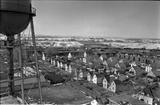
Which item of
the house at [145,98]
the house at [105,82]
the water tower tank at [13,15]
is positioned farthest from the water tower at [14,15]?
the house at [105,82]

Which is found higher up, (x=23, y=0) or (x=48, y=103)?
(x=23, y=0)

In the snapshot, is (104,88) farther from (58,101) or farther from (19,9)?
(19,9)

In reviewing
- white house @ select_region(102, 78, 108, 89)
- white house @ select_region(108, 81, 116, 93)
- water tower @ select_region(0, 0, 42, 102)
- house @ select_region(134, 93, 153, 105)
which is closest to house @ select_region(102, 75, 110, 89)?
white house @ select_region(102, 78, 108, 89)

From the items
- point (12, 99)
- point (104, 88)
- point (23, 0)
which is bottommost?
point (104, 88)

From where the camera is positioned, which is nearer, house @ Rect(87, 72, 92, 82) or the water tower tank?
the water tower tank

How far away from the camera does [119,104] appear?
8867mm

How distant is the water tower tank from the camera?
339 cm

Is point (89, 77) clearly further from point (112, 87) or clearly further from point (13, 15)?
point (13, 15)

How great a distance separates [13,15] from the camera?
137 inches

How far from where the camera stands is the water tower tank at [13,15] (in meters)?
3.39

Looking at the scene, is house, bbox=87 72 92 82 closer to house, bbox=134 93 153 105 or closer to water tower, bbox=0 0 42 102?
house, bbox=134 93 153 105

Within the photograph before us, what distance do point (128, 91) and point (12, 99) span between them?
886 centimetres

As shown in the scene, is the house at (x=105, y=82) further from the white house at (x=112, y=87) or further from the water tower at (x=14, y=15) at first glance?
the water tower at (x=14, y=15)

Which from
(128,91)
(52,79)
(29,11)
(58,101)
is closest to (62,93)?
(58,101)
